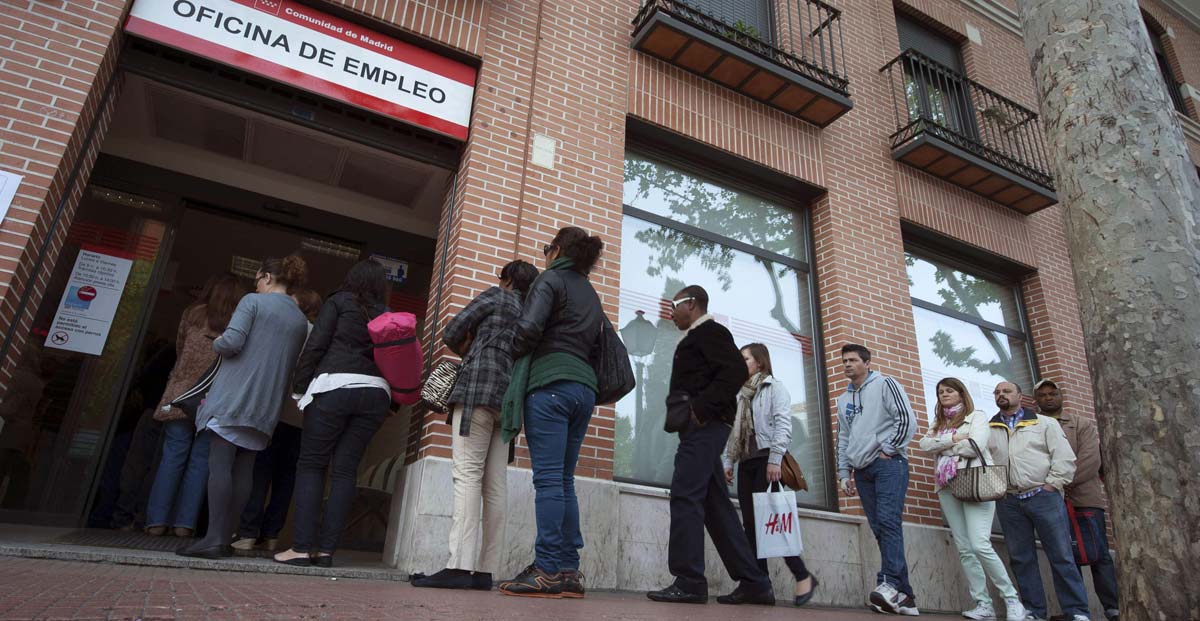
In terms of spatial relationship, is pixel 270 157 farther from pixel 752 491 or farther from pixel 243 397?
pixel 752 491

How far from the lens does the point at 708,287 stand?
616cm

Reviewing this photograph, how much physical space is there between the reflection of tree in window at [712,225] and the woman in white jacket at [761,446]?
1.66 meters

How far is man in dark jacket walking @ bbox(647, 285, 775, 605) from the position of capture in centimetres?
365

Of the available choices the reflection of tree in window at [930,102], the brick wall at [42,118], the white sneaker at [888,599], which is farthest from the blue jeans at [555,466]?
the reflection of tree in window at [930,102]

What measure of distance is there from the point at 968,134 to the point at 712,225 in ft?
13.3

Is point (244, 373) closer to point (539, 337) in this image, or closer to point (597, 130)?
point (539, 337)

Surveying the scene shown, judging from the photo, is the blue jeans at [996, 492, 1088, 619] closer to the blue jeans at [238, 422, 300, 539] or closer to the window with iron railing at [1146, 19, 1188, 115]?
the blue jeans at [238, 422, 300, 539]

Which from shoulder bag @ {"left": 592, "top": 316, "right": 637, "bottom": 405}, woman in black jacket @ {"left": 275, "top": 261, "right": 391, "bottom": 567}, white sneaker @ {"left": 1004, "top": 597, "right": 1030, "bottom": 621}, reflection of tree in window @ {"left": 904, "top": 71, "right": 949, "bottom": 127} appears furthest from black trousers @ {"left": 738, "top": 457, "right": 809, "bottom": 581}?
reflection of tree in window @ {"left": 904, "top": 71, "right": 949, "bottom": 127}

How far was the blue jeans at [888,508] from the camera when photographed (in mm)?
4594

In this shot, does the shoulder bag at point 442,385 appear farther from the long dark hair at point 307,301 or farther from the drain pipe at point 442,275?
the long dark hair at point 307,301

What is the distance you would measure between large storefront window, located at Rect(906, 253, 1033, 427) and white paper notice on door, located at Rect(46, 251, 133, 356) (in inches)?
277

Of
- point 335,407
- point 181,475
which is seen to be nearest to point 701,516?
point 335,407

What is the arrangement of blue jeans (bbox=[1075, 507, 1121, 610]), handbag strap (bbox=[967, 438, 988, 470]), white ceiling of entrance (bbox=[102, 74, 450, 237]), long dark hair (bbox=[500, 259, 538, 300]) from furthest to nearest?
blue jeans (bbox=[1075, 507, 1121, 610])
white ceiling of entrance (bbox=[102, 74, 450, 237])
handbag strap (bbox=[967, 438, 988, 470])
long dark hair (bbox=[500, 259, 538, 300])

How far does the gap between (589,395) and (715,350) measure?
31.9 inches
